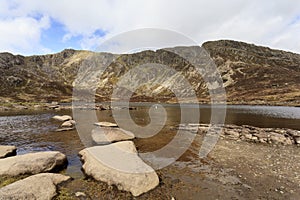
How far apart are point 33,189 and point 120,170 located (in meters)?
5.41

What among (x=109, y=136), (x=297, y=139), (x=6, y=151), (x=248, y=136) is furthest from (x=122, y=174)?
(x=297, y=139)

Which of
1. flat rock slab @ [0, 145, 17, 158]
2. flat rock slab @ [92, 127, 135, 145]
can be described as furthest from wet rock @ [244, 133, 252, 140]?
flat rock slab @ [0, 145, 17, 158]

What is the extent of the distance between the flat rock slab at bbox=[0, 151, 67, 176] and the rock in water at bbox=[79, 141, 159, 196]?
2.28 meters

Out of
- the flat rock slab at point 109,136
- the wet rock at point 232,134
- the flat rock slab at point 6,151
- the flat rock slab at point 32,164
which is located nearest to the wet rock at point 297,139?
the wet rock at point 232,134

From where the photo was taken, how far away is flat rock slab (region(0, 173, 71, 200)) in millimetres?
11664

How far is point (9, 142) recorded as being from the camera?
29078 millimetres

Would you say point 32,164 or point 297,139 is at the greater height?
point 297,139

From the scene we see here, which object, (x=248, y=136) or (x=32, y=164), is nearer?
(x=32, y=164)

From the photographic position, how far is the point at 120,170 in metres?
15.4

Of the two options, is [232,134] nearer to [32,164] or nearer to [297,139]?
[297,139]

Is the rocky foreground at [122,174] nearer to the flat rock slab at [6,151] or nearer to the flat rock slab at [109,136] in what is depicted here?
the flat rock slab at [6,151]

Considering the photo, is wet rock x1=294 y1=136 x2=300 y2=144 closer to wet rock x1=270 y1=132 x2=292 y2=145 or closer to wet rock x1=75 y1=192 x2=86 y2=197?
wet rock x1=270 y1=132 x2=292 y2=145

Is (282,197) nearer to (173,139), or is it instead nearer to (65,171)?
(65,171)

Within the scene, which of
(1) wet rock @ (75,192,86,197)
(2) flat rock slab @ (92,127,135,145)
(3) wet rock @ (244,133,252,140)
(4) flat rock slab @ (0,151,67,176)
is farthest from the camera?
(3) wet rock @ (244,133,252,140)
